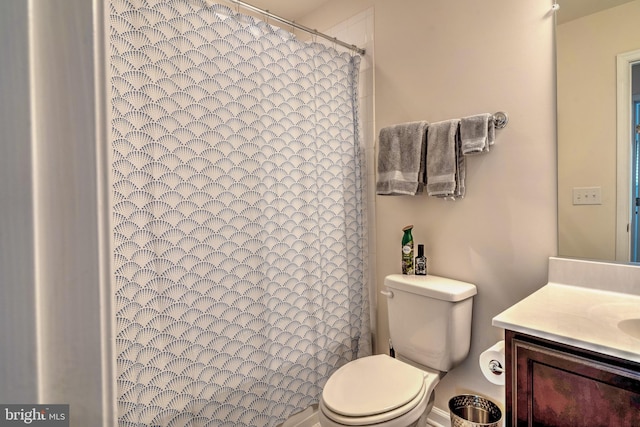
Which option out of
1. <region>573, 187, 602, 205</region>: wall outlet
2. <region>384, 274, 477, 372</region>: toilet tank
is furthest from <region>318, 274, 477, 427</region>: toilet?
<region>573, 187, 602, 205</region>: wall outlet

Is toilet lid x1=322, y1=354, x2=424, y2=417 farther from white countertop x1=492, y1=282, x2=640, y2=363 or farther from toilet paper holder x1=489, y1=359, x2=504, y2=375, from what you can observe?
white countertop x1=492, y1=282, x2=640, y2=363

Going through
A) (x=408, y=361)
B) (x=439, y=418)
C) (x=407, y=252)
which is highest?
(x=407, y=252)

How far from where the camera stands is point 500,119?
145 centimetres

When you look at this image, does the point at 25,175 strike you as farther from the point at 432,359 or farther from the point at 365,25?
the point at 365,25

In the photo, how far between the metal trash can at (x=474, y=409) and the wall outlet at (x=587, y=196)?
0.91m

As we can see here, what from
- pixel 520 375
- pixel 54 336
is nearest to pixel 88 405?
pixel 54 336

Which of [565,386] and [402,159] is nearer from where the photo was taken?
[565,386]

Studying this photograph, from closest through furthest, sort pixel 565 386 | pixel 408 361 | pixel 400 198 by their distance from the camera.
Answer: pixel 565 386
pixel 408 361
pixel 400 198

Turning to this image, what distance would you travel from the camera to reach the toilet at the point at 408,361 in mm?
1209

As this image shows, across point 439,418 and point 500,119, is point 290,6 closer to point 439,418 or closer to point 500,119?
point 500,119

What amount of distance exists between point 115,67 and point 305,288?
1.18 meters

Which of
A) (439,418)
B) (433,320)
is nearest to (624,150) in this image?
(433,320)

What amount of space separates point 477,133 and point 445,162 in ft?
0.58

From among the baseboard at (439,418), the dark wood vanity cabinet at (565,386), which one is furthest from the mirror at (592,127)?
the baseboard at (439,418)
